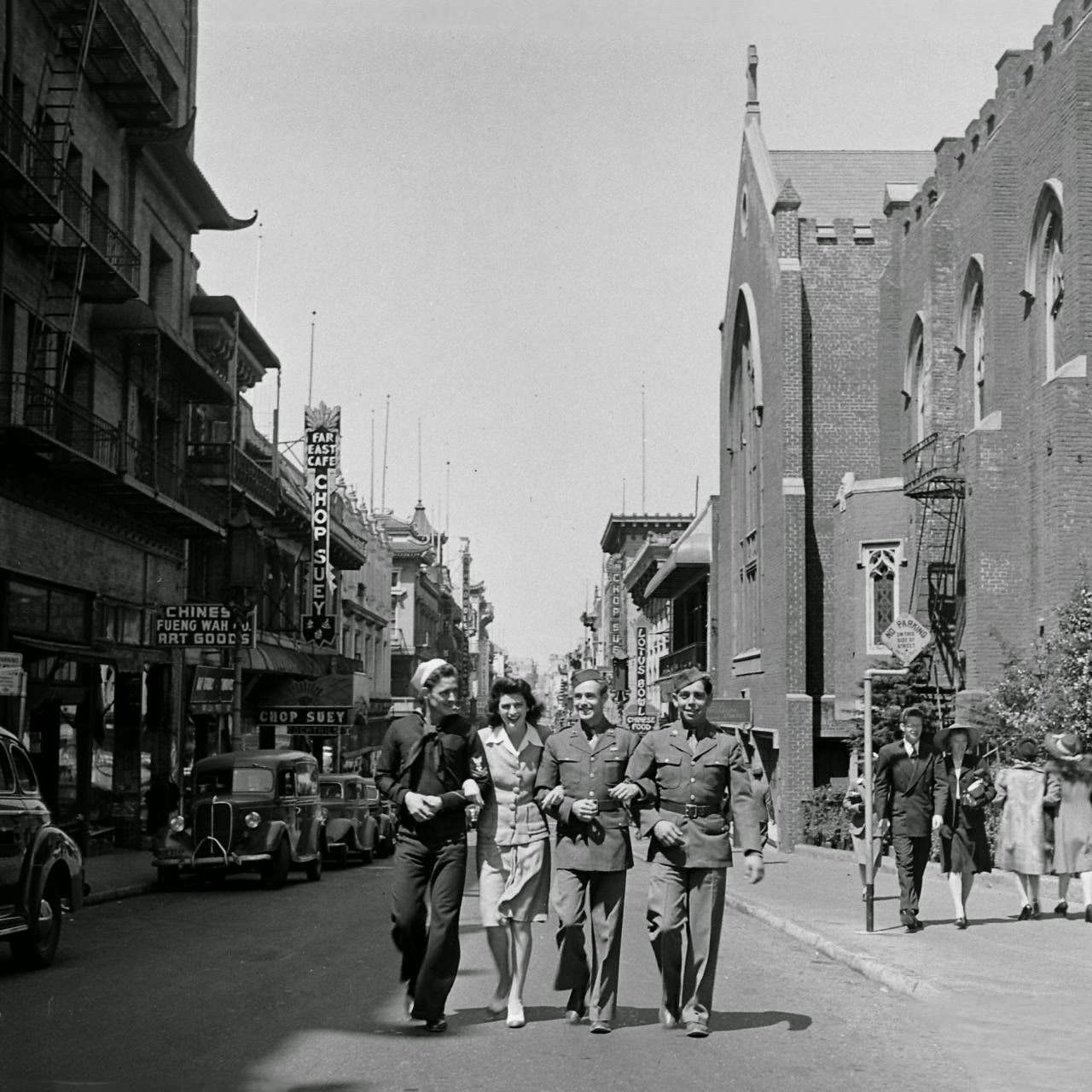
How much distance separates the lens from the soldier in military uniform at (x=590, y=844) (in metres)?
9.07

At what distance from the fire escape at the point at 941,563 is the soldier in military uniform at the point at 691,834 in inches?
889

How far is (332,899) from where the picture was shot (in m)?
20.7

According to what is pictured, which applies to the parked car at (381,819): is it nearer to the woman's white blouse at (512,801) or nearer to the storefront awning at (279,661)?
the storefront awning at (279,661)

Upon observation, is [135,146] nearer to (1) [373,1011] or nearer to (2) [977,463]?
(2) [977,463]

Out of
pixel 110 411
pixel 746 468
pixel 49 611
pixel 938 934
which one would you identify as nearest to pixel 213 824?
pixel 49 611

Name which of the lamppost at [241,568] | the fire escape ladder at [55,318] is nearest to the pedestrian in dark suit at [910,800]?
the fire escape ladder at [55,318]

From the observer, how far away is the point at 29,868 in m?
12.8

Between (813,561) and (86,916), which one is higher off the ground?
(813,561)

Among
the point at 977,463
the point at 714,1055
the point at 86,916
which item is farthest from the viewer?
the point at 977,463

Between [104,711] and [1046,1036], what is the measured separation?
23.6m

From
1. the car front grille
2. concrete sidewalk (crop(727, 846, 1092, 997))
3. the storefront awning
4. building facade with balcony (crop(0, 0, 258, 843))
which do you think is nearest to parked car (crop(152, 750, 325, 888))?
the car front grille

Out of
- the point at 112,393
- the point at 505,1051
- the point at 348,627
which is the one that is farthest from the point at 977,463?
the point at 348,627

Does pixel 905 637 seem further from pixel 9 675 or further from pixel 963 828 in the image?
pixel 9 675

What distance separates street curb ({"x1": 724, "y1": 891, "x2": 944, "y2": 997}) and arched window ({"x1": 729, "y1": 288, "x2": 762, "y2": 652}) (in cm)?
2618
